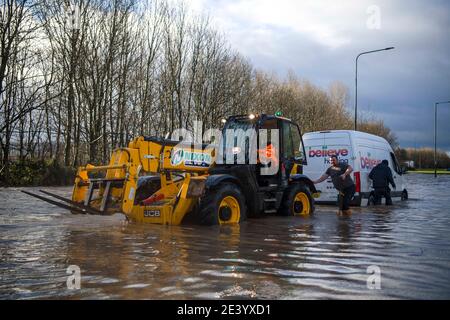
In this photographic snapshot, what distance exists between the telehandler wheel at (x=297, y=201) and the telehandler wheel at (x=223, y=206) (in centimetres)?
192

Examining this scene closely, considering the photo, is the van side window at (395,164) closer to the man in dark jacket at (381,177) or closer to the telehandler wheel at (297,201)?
the man in dark jacket at (381,177)

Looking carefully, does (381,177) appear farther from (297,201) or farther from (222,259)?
(222,259)

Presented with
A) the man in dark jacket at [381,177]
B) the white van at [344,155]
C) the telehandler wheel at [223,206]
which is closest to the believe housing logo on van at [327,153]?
the white van at [344,155]

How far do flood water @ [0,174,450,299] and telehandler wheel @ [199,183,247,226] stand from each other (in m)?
0.32

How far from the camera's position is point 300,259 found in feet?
22.4

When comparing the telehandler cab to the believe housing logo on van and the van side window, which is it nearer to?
the believe housing logo on van

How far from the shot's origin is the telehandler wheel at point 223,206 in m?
10.0

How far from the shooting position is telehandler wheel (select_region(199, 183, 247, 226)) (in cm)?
1004

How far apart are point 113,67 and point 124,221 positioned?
2046 cm

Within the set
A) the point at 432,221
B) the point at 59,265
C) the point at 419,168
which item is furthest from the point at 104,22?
the point at 419,168

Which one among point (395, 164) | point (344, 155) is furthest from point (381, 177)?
point (395, 164)

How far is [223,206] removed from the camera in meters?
10.6

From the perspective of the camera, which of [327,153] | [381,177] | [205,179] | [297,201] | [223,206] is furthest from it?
[381,177]

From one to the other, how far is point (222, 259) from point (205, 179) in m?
3.49
